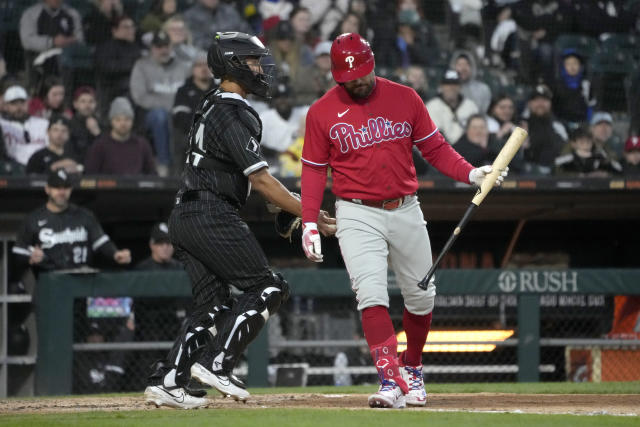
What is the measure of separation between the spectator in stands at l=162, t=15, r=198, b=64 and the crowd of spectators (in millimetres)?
14

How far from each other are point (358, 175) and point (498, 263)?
6.31m

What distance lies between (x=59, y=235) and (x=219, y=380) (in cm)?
393

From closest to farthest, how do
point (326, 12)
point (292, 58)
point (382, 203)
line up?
point (382, 203)
point (292, 58)
point (326, 12)

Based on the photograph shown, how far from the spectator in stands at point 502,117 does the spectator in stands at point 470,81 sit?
0.27ft

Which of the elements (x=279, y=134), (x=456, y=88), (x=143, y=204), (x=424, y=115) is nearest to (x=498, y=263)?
(x=456, y=88)

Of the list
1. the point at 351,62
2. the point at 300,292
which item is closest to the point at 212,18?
the point at 300,292

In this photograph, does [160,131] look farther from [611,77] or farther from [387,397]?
[387,397]

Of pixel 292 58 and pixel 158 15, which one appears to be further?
pixel 158 15

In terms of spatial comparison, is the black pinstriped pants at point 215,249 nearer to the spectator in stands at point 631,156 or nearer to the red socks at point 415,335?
the red socks at point 415,335

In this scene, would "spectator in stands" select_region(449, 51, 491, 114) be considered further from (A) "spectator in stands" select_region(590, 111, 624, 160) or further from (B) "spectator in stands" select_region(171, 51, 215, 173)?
(B) "spectator in stands" select_region(171, 51, 215, 173)

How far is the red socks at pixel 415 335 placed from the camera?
5.45 metres

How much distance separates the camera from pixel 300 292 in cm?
841

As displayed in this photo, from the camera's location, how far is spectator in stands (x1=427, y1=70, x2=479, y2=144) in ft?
33.3

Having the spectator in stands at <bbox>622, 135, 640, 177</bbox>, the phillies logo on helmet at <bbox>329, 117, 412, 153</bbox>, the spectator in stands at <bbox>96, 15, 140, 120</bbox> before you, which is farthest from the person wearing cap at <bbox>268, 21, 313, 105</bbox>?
the phillies logo on helmet at <bbox>329, 117, 412, 153</bbox>
